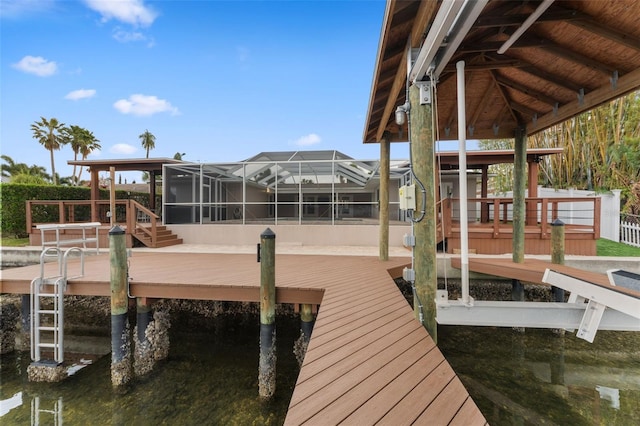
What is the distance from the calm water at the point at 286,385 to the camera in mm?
3342

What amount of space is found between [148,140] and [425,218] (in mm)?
54138

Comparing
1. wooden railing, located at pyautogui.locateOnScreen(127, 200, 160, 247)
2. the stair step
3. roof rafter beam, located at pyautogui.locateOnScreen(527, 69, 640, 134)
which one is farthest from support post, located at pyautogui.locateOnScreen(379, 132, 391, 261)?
the stair step

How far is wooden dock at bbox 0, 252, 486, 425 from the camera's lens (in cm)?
151

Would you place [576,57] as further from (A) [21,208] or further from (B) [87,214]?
(B) [87,214]

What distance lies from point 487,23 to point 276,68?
101ft

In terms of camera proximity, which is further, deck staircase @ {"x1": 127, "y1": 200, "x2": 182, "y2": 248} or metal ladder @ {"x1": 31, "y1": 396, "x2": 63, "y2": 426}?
deck staircase @ {"x1": 127, "y1": 200, "x2": 182, "y2": 248}

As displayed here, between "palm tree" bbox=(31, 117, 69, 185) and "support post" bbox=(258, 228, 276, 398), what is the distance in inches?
1421

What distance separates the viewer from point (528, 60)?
10.8ft

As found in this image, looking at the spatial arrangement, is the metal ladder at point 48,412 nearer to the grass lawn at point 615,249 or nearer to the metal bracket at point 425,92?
the metal bracket at point 425,92

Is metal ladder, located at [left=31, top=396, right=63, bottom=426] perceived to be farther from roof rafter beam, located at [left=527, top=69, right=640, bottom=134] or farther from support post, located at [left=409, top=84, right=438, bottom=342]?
roof rafter beam, located at [left=527, top=69, right=640, bottom=134]

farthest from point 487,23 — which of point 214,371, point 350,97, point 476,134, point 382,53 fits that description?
point 350,97

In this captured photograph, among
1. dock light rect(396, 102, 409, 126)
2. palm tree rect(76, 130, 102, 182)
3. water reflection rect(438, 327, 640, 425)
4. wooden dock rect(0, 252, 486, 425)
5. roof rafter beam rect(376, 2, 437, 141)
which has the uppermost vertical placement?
palm tree rect(76, 130, 102, 182)

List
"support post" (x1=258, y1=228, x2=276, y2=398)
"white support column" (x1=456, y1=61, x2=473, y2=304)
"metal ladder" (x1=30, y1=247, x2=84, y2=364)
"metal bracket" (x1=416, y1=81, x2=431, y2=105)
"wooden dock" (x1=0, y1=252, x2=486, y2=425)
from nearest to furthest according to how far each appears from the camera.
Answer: "wooden dock" (x1=0, y1=252, x2=486, y2=425)
"white support column" (x1=456, y1=61, x2=473, y2=304)
"metal bracket" (x1=416, y1=81, x2=431, y2=105)
"support post" (x1=258, y1=228, x2=276, y2=398)
"metal ladder" (x1=30, y1=247, x2=84, y2=364)

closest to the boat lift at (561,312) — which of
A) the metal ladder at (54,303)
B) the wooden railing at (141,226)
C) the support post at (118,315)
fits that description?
the support post at (118,315)
